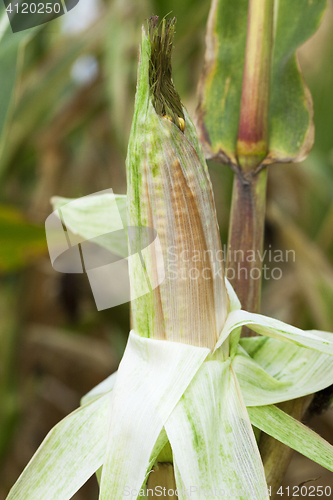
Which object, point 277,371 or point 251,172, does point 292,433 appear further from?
point 251,172

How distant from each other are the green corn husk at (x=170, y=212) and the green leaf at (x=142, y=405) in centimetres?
1

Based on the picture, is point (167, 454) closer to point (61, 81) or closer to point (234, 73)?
point (234, 73)

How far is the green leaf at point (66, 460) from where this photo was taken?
20 cm

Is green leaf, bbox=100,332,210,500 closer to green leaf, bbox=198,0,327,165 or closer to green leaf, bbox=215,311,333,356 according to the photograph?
green leaf, bbox=215,311,333,356

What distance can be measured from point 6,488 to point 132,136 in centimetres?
79

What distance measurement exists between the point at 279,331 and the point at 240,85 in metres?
0.18

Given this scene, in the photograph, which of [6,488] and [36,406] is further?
[36,406]

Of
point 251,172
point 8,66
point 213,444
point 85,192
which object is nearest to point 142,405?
point 213,444

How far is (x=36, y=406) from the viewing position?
965 mm

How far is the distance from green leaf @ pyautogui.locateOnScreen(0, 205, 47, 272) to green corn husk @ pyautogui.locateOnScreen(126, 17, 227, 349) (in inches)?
11.7

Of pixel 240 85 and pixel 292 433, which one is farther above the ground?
pixel 240 85

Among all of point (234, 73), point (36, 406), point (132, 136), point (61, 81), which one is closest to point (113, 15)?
point (61, 81)

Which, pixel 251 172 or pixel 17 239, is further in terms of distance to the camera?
pixel 17 239

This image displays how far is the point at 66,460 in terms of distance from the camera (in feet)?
0.67
